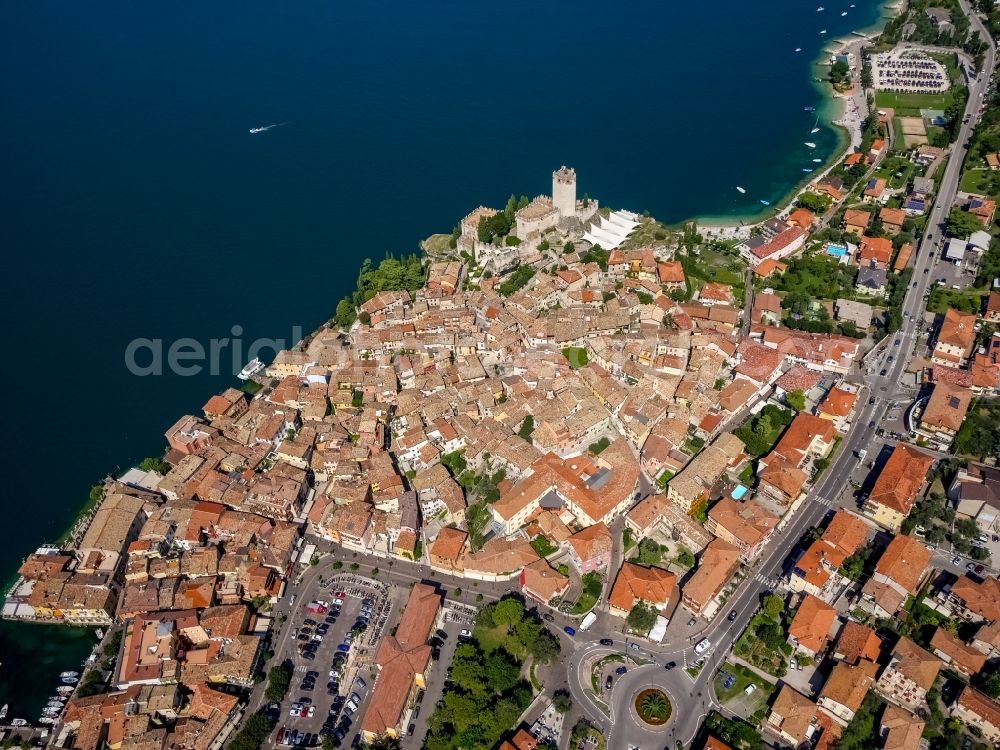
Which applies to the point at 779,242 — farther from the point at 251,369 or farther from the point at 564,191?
the point at 251,369

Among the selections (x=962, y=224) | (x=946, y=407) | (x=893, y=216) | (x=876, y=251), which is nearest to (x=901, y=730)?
(x=946, y=407)

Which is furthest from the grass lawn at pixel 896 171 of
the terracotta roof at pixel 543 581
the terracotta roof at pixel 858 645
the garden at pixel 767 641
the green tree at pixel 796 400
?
the terracotta roof at pixel 543 581

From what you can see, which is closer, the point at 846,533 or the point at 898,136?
the point at 846,533

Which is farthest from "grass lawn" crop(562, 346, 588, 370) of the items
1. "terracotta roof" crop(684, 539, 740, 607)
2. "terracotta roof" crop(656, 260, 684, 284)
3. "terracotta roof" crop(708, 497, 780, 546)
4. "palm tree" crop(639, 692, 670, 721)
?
"palm tree" crop(639, 692, 670, 721)

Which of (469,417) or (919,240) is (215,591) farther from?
(919,240)

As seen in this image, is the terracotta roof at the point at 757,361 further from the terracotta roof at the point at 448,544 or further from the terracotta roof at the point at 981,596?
the terracotta roof at the point at 448,544

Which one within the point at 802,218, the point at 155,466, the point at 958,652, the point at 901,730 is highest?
the point at 802,218

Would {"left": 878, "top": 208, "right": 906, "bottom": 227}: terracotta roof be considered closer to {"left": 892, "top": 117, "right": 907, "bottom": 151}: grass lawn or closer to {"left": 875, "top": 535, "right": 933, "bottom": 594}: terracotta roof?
{"left": 892, "top": 117, "right": 907, "bottom": 151}: grass lawn
